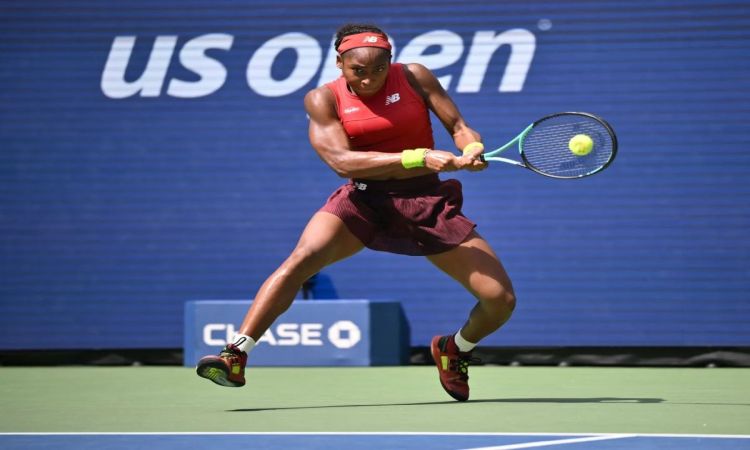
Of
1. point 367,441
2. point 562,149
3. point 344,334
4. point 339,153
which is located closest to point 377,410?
point 339,153

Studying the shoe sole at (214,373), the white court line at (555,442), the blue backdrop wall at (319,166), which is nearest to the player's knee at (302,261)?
the shoe sole at (214,373)

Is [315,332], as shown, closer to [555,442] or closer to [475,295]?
[475,295]

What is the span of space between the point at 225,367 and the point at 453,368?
124 cm

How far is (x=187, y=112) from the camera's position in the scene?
10.6m

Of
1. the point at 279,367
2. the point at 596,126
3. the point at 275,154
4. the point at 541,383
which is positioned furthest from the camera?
the point at 275,154

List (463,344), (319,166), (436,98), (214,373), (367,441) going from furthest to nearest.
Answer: (319,166), (463,344), (436,98), (214,373), (367,441)

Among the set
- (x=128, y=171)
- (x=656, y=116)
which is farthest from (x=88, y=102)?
(x=656, y=116)

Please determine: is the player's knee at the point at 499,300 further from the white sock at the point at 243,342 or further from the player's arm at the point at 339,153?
the white sock at the point at 243,342

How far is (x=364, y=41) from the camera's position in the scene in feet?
21.5

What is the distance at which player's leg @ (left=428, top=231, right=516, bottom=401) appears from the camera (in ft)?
21.8

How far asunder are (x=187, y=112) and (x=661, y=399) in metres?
5.03

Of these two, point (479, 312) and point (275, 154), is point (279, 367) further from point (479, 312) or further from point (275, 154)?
point (479, 312)

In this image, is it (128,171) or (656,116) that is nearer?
(656,116)

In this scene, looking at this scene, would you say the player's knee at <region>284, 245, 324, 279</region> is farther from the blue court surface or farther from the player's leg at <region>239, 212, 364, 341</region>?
the blue court surface
